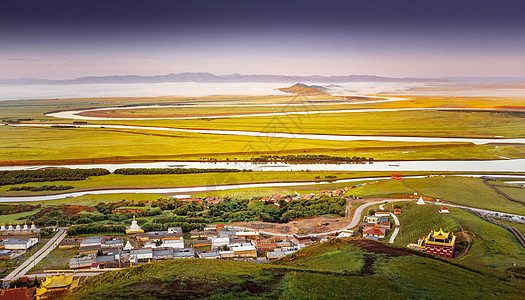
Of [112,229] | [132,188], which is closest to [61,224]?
[112,229]

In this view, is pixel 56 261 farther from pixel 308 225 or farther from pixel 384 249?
pixel 384 249

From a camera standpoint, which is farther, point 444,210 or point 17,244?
point 444,210

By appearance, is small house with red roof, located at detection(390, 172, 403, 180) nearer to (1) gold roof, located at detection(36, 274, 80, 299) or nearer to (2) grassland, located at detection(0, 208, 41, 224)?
(2) grassland, located at detection(0, 208, 41, 224)

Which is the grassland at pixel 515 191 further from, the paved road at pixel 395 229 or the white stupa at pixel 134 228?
the white stupa at pixel 134 228

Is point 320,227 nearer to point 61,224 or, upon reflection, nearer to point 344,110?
point 61,224

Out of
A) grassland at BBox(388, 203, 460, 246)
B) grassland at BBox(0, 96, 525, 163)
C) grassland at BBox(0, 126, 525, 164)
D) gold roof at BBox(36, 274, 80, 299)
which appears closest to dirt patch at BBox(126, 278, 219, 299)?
gold roof at BBox(36, 274, 80, 299)

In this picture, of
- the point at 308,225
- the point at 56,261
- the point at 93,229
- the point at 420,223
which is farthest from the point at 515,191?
the point at 56,261

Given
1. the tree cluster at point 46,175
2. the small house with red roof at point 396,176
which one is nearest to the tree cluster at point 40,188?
the tree cluster at point 46,175

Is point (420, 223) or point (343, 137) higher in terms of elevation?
point (420, 223)
